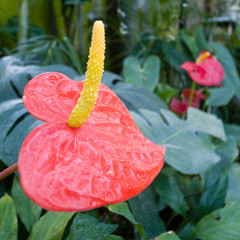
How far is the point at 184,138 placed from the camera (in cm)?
72

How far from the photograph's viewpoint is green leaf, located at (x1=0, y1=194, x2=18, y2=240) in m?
0.41

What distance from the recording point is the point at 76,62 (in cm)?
108

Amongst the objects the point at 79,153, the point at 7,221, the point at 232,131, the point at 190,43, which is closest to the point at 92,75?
the point at 79,153

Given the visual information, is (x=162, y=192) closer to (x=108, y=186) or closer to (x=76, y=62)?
(x=108, y=186)

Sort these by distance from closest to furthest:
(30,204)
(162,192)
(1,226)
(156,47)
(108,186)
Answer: (108,186) < (1,226) < (30,204) < (162,192) < (156,47)

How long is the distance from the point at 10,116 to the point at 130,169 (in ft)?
1.32

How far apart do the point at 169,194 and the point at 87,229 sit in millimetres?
268

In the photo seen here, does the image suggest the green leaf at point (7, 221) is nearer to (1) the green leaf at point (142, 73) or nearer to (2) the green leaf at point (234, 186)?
(2) the green leaf at point (234, 186)

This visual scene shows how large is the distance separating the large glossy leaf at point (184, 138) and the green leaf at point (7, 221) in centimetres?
34

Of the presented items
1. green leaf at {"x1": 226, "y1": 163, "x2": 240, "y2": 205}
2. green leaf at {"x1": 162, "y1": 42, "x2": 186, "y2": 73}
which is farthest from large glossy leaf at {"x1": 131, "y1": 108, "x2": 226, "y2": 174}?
green leaf at {"x1": 162, "y1": 42, "x2": 186, "y2": 73}

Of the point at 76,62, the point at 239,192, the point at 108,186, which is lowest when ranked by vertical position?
the point at 239,192

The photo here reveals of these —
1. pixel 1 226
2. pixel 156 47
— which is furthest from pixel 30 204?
pixel 156 47

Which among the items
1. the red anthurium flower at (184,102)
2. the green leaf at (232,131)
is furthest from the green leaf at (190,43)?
the green leaf at (232,131)

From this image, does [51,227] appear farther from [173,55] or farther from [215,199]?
[173,55]
